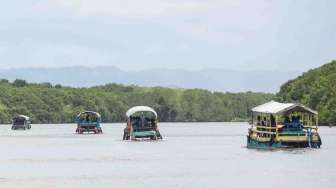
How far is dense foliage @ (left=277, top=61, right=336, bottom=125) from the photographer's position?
176500 mm

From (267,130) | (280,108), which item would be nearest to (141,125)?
(267,130)

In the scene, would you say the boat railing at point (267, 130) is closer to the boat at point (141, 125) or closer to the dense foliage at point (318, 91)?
the boat at point (141, 125)

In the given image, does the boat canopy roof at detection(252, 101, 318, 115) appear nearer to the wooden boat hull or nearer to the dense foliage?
the wooden boat hull

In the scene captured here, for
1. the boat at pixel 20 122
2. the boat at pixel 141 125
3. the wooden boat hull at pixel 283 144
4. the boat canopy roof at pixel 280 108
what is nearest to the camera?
the boat canopy roof at pixel 280 108

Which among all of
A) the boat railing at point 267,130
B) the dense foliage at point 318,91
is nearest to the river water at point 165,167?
the boat railing at point 267,130

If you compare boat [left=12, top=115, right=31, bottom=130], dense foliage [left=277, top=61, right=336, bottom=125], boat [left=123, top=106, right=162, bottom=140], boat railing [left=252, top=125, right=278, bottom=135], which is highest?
dense foliage [left=277, top=61, right=336, bottom=125]

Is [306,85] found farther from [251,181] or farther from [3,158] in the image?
[251,181]

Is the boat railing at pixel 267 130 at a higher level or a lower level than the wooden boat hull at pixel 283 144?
higher

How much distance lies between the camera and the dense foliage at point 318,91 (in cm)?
17650

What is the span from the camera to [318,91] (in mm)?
179875

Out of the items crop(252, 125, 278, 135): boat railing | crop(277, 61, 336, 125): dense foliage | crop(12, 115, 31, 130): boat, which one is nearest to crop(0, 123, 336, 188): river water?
crop(252, 125, 278, 135): boat railing

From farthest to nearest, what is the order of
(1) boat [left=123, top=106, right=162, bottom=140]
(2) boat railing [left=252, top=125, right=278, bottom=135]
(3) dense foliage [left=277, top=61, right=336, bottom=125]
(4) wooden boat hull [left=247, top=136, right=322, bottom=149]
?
1. (3) dense foliage [left=277, top=61, right=336, bottom=125]
2. (1) boat [left=123, top=106, right=162, bottom=140]
3. (4) wooden boat hull [left=247, top=136, right=322, bottom=149]
4. (2) boat railing [left=252, top=125, right=278, bottom=135]

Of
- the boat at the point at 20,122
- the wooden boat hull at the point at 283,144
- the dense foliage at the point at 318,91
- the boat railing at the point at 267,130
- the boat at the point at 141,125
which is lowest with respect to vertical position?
the wooden boat hull at the point at 283,144

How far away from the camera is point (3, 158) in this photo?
274ft
